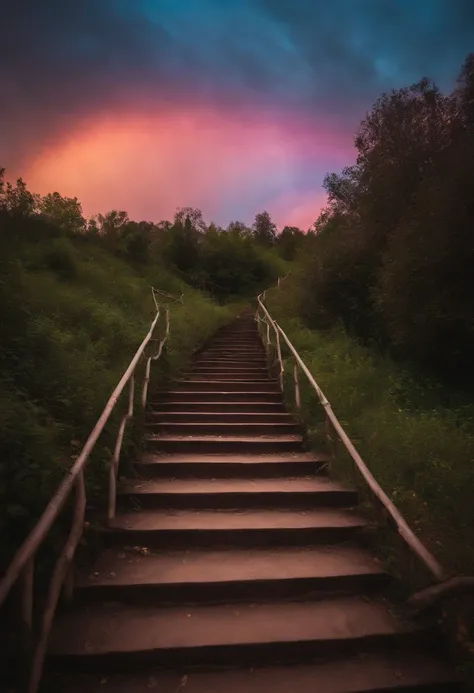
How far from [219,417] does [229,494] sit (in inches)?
82.7

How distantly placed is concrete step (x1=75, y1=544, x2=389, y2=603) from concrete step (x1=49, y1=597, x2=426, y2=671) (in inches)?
3.6

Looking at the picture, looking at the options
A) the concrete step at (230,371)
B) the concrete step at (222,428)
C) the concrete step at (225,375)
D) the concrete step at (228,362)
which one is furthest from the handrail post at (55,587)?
the concrete step at (228,362)

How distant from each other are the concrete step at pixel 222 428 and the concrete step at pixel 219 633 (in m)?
2.84

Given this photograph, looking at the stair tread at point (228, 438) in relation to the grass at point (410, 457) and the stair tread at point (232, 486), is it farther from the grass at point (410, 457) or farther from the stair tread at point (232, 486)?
the stair tread at point (232, 486)

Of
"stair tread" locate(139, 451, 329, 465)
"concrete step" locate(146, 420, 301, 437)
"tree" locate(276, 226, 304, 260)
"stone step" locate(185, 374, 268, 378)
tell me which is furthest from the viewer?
"tree" locate(276, 226, 304, 260)

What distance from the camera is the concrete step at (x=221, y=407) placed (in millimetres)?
6574

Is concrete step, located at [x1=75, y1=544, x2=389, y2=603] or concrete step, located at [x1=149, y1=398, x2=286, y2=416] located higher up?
concrete step, located at [x1=149, y1=398, x2=286, y2=416]

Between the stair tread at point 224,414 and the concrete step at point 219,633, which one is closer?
the concrete step at point 219,633

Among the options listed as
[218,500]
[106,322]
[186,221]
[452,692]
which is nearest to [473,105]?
[106,322]

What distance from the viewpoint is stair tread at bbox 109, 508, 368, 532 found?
12.5 ft

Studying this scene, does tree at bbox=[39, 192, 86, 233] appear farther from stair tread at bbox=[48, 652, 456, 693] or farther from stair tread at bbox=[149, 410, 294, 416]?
stair tread at bbox=[48, 652, 456, 693]

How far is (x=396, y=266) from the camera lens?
7.92 metres

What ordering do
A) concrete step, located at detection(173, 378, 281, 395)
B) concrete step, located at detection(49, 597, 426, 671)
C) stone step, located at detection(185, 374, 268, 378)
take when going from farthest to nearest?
1. stone step, located at detection(185, 374, 268, 378)
2. concrete step, located at detection(173, 378, 281, 395)
3. concrete step, located at detection(49, 597, 426, 671)

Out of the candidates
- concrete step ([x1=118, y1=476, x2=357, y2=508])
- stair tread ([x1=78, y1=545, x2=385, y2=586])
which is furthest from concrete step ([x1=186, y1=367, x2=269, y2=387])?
stair tread ([x1=78, y1=545, x2=385, y2=586])
